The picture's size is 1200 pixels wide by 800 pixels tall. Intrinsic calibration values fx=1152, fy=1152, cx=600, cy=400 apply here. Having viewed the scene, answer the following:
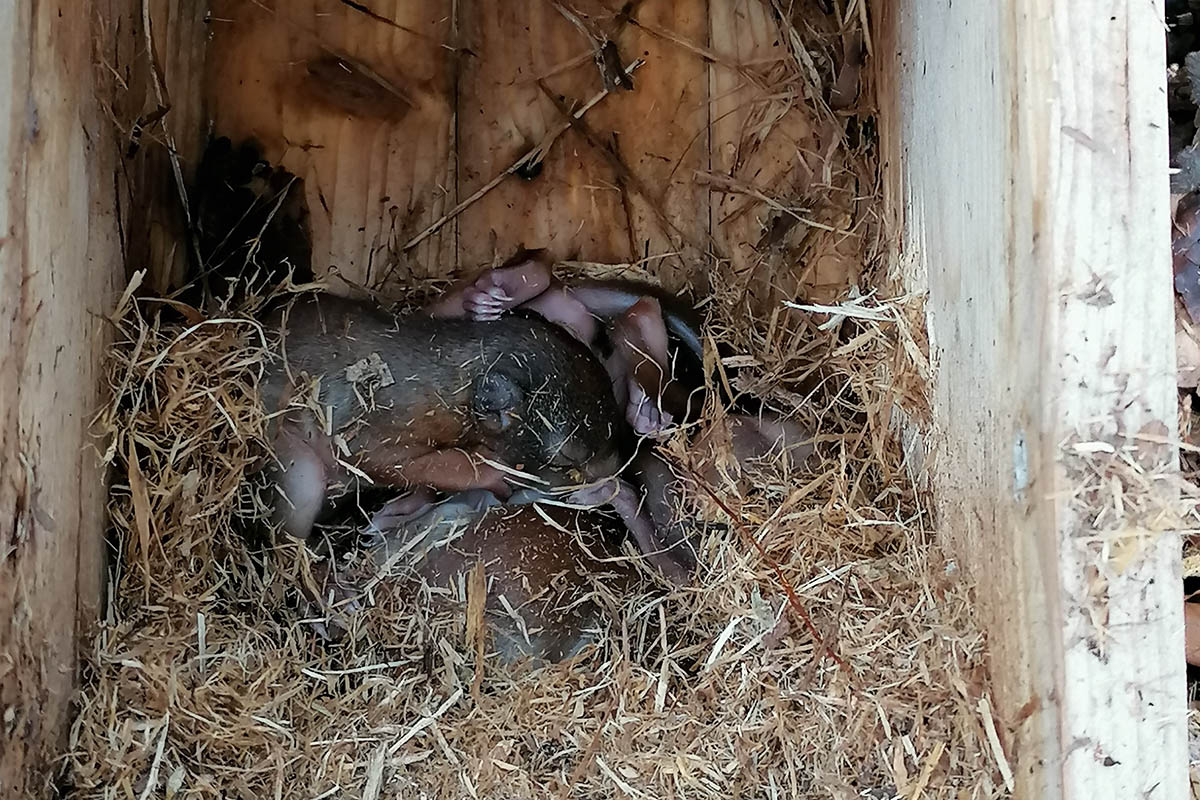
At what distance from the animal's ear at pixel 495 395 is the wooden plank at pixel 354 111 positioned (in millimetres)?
385

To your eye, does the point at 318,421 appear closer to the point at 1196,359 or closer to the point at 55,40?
the point at 55,40

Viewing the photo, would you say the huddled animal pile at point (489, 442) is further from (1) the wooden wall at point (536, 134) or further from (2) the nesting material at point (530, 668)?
(1) the wooden wall at point (536, 134)

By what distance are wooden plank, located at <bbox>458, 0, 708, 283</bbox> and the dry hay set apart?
462 millimetres

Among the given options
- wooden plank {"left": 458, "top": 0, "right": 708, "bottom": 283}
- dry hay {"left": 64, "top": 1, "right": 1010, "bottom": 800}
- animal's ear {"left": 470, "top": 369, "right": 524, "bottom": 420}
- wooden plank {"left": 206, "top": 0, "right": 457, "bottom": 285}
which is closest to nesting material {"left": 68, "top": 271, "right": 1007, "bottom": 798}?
dry hay {"left": 64, "top": 1, "right": 1010, "bottom": 800}

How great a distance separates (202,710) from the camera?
69.6 inches

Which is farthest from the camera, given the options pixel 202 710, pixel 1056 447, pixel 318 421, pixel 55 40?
pixel 318 421

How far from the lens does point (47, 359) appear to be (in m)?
1.62

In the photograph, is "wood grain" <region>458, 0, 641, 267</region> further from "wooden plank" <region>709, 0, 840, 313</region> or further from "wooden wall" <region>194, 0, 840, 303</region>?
"wooden plank" <region>709, 0, 840, 313</region>

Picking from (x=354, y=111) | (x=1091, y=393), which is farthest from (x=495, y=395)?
(x=1091, y=393)

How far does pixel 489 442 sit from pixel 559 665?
1.45 feet

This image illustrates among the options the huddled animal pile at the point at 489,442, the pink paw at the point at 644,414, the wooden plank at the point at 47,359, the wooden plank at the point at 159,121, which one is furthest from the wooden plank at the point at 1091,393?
the wooden plank at the point at 159,121

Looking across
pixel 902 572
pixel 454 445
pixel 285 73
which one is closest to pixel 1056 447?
pixel 902 572

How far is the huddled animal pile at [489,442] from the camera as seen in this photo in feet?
6.85

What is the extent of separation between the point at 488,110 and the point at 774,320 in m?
0.77
